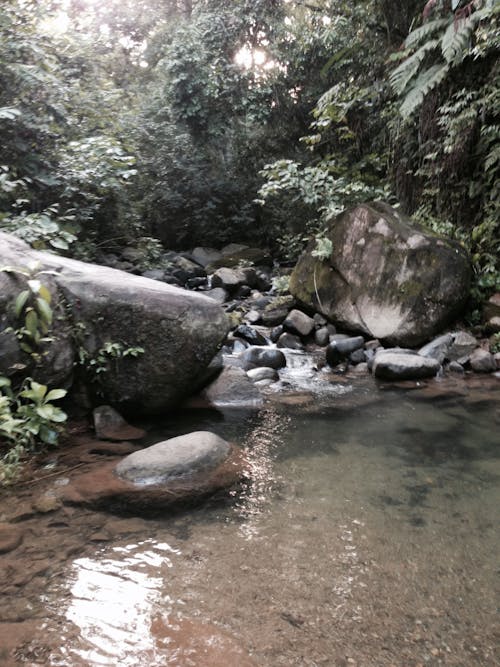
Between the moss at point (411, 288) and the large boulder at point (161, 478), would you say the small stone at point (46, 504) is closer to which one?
the large boulder at point (161, 478)

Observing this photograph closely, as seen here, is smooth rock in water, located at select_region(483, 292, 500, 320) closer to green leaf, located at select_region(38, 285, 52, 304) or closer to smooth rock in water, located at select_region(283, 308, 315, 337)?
smooth rock in water, located at select_region(283, 308, 315, 337)

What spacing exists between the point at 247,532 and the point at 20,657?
1.15m

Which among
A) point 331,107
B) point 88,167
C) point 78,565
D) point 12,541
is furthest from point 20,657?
point 331,107

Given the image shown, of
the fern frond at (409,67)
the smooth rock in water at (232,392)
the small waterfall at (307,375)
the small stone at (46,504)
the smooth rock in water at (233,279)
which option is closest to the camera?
the small stone at (46,504)

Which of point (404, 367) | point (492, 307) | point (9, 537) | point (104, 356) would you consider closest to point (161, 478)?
point (9, 537)

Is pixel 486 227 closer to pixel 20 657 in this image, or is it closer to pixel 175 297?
pixel 175 297

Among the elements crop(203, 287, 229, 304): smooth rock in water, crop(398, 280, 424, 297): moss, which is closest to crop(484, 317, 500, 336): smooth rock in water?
crop(398, 280, 424, 297): moss

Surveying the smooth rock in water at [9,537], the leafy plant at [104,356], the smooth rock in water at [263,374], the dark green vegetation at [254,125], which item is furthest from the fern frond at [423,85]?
the smooth rock in water at [9,537]

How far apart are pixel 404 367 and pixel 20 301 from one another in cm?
389

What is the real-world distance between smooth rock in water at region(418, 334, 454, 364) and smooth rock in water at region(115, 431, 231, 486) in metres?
3.47

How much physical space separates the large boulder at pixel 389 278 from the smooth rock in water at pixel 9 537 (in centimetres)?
491

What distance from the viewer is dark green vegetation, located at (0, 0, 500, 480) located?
6.32m

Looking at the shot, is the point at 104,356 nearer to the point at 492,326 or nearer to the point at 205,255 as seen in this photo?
the point at 492,326

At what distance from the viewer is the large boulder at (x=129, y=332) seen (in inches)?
152
